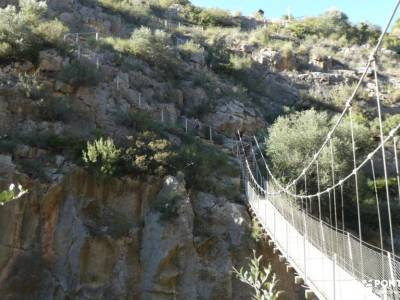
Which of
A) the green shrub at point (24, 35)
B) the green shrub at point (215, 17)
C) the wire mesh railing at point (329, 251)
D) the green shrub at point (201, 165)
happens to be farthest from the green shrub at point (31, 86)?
the green shrub at point (215, 17)

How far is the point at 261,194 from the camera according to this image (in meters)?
15.8

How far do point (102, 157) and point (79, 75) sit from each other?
15.6 feet

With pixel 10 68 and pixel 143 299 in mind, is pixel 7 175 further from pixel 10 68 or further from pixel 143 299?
pixel 10 68

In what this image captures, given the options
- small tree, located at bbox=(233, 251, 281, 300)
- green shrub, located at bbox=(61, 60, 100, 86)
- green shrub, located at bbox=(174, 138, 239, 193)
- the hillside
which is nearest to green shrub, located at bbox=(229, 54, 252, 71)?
the hillside

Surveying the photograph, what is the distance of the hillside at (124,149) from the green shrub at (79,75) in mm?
42

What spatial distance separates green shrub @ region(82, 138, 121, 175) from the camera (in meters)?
13.6

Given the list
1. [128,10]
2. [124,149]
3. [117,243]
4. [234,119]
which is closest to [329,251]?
[117,243]

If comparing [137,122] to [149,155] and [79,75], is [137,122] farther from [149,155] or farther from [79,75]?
[79,75]

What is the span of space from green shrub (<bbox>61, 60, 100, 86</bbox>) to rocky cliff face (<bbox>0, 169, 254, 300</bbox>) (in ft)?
16.0

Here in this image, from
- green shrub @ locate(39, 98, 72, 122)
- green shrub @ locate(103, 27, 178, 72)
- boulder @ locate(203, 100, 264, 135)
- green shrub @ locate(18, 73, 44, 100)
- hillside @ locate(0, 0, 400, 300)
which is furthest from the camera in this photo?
green shrub @ locate(103, 27, 178, 72)

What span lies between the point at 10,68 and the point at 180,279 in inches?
340

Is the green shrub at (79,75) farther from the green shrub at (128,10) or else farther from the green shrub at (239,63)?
the green shrub at (128,10)

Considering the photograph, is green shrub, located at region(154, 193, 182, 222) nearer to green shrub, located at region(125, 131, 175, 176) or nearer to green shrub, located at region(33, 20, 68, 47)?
green shrub, located at region(125, 131, 175, 176)

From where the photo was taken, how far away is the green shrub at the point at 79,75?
1738 centimetres
